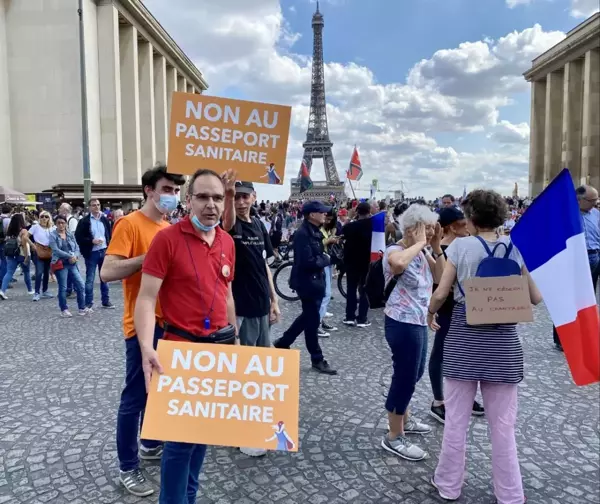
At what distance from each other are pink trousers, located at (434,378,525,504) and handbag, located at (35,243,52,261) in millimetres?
8371

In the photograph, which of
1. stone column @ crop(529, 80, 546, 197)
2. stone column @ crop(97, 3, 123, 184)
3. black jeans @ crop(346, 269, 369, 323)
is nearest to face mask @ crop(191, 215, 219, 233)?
black jeans @ crop(346, 269, 369, 323)

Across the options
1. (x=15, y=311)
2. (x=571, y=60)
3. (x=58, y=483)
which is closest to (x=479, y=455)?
(x=58, y=483)

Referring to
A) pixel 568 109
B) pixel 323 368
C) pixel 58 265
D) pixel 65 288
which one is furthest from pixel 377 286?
pixel 568 109

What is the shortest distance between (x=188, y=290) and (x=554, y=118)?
56.7m

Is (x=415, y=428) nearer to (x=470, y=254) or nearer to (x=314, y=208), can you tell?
(x=470, y=254)

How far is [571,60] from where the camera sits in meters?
47.0

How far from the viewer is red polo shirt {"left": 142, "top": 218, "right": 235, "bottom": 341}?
2.41m

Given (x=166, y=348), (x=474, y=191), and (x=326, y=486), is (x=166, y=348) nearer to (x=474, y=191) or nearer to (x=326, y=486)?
(x=326, y=486)

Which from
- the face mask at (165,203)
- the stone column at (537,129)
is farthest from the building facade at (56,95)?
the stone column at (537,129)

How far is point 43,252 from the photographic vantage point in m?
9.43

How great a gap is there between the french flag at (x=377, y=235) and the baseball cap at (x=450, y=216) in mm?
2836

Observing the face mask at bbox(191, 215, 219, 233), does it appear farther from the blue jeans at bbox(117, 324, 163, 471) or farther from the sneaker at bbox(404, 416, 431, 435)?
the sneaker at bbox(404, 416, 431, 435)

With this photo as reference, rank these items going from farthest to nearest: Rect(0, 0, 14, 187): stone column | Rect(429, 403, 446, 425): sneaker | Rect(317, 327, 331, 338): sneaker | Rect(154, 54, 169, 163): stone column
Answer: Rect(154, 54, 169, 163): stone column → Rect(0, 0, 14, 187): stone column → Rect(317, 327, 331, 338): sneaker → Rect(429, 403, 446, 425): sneaker

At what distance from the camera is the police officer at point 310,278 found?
17.2 feet
